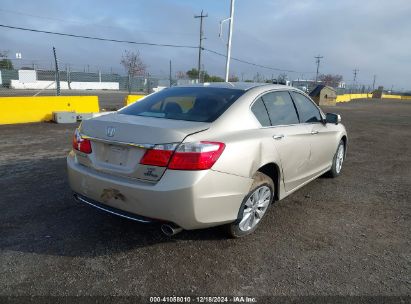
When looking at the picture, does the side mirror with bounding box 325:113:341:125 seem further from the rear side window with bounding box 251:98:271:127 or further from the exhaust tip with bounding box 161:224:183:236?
the exhaust tip with bounding box 161:224:183:236

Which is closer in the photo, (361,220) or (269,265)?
(269,265)

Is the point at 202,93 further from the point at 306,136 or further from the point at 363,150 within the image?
the point at 363,150

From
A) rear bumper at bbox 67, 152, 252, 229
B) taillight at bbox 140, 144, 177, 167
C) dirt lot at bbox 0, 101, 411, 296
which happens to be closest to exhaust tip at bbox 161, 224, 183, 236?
rear bumper at bbox 67, 152, 252, 229

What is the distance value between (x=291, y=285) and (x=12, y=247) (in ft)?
8.40

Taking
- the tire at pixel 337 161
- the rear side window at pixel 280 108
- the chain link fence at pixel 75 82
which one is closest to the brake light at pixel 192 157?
the rear side window at pixel 280 108

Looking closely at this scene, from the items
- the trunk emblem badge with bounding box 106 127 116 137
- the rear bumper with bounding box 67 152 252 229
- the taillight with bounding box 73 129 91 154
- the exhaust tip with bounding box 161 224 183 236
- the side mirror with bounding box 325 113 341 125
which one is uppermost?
the side mirror with bounding box 325 113 341 125

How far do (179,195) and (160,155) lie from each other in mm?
364

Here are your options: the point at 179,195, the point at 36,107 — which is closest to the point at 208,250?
the point at 179,195

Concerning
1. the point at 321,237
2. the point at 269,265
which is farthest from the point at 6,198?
the point at 321,237

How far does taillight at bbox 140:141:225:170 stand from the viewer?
2703 mm

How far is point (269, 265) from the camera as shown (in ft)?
9.75

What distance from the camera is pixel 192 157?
2.71 m

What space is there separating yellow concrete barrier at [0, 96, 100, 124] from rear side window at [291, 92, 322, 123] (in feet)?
30.4

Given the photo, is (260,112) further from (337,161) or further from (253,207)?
(337,161)
